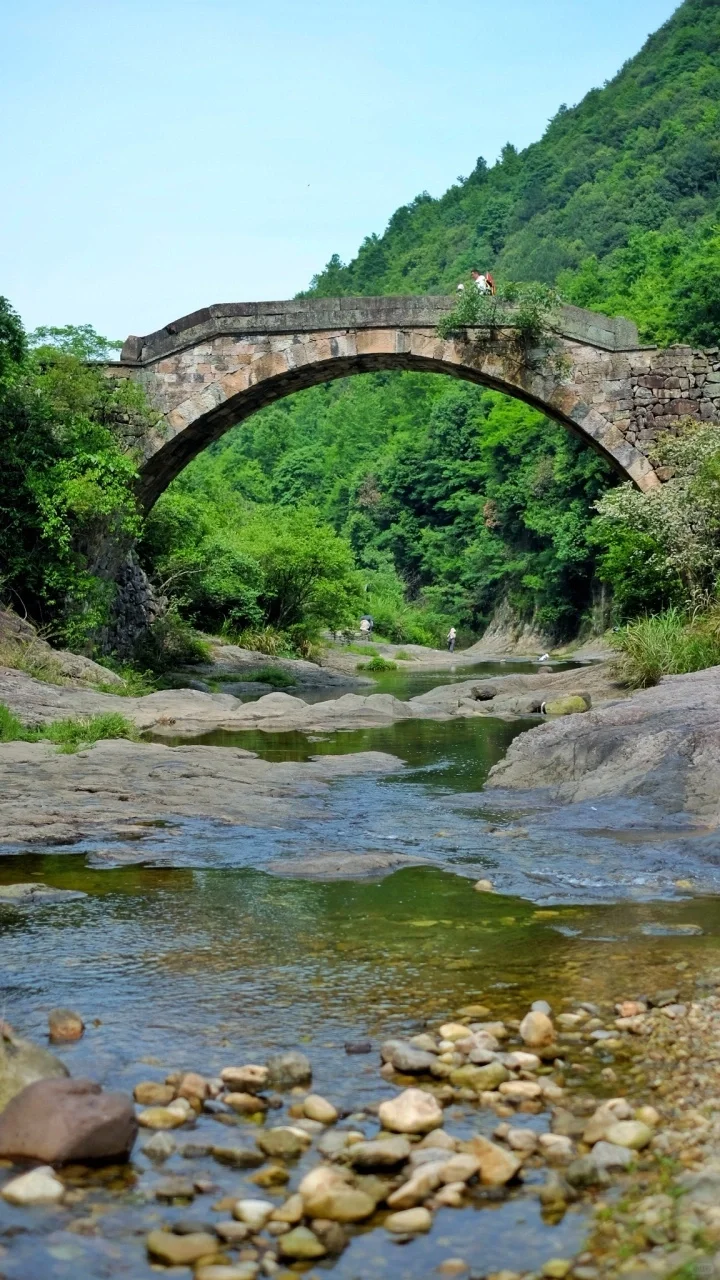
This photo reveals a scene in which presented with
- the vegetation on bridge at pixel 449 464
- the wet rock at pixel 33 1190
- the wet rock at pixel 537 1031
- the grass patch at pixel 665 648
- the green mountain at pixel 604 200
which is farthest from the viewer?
the green mountain at pixel 604 200

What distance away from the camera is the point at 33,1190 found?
3135mm

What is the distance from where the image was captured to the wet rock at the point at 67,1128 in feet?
10.8

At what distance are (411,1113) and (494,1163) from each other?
0.33 metres

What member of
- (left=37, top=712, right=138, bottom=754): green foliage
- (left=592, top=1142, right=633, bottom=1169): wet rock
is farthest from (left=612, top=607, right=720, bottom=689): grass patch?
(left=592, top=1142, right=633, bottom=1169): wet rock

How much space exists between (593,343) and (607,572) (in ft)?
11.9

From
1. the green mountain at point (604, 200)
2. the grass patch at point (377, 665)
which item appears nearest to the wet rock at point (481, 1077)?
the grass patch at point (377, 665)

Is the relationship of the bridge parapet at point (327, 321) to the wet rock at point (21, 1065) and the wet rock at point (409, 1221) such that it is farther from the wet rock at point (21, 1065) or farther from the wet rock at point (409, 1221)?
the wet rock at point (409, 1221)

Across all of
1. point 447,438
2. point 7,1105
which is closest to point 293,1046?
point 7,1105

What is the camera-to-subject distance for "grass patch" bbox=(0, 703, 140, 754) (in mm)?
11586

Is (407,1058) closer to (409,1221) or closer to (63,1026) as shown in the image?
(409,1221)

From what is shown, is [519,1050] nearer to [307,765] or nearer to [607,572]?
[307,765]

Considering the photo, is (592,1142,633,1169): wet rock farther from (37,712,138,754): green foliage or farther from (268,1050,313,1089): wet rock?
(37,712,138,754): green foliage

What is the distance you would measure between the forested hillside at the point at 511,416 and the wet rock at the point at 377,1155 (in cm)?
1542

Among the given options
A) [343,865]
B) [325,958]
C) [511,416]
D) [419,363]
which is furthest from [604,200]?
[325,958]
